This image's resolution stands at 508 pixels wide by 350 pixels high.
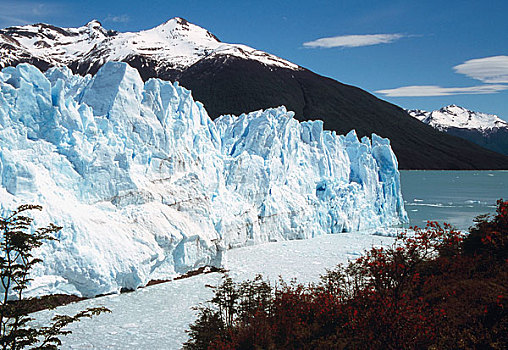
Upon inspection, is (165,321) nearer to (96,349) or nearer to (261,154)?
(96,349)

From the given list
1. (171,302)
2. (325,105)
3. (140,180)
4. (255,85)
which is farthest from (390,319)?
(325,105)

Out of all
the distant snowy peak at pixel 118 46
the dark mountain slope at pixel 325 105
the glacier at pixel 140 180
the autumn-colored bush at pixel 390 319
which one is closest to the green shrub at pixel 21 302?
the autumn-colored bush at pixel 390 319

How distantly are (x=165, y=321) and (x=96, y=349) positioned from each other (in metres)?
1.64

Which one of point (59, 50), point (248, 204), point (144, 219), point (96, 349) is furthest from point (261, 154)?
point (59, 50)

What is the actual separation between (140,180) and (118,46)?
137322 millimetres

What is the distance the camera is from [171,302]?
1017 cm

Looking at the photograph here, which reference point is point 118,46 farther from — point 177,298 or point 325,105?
point 177,298

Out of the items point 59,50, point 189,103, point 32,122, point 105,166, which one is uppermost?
point 59,50

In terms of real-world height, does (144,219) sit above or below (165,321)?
→ above

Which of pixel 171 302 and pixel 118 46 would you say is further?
pixel 118 46

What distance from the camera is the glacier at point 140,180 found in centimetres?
1019

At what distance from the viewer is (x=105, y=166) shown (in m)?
12.0

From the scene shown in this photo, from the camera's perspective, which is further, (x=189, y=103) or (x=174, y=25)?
(x=174, y=25)

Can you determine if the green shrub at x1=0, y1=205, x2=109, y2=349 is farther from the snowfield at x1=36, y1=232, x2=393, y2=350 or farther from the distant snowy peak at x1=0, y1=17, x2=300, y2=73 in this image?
the distant snowy peak at x1=0, y1=17, x2=300, y2=73
